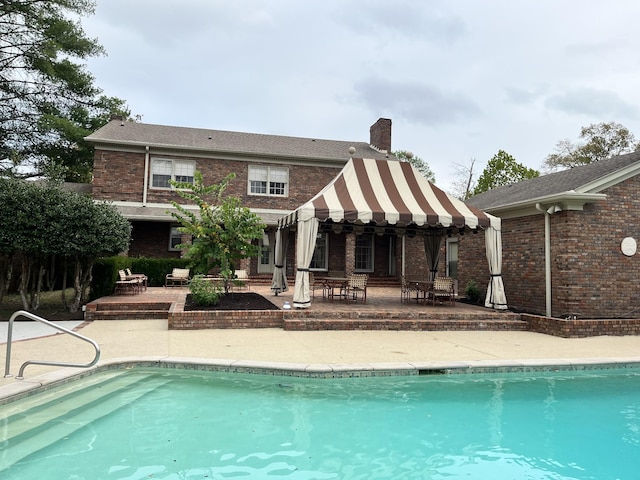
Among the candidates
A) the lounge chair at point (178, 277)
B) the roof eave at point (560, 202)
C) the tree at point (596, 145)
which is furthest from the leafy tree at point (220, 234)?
the tree at point (596, 145)

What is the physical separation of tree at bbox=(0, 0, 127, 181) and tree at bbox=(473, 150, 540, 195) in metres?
26.9

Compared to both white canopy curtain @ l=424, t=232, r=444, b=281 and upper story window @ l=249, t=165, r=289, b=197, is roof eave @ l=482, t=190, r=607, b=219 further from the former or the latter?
upper story window @ l=249, t=165, r=289, b=197

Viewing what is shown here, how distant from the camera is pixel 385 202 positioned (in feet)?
37.9

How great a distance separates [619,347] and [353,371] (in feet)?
19.5

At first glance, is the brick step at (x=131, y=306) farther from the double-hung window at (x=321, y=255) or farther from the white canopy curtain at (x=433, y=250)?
the double-hung window at (x=321, y=255)

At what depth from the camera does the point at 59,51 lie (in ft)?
76.1

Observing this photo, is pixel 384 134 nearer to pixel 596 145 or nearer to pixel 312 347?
pixel 312 347

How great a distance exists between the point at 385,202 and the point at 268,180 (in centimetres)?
1038

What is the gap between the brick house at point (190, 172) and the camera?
19.1 meters

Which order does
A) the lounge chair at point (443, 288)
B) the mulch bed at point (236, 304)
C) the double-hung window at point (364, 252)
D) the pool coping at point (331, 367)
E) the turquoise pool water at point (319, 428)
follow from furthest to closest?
the double-hung window at point (364, 252) → the lounge chair at point (443, 288) → the mulch bed at point (236, 304) → the pool coping at point (331, 367) → the turquoise pool water at point (319, 428)

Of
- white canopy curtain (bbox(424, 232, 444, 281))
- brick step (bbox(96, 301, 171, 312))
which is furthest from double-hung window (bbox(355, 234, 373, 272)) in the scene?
brick step (bbox(96, 301, 171, 312))

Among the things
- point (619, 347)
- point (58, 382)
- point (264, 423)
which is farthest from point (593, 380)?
point (58, 382)

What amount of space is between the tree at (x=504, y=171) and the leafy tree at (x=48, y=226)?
2938 centimetres

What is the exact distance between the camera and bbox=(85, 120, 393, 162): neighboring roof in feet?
64.0
